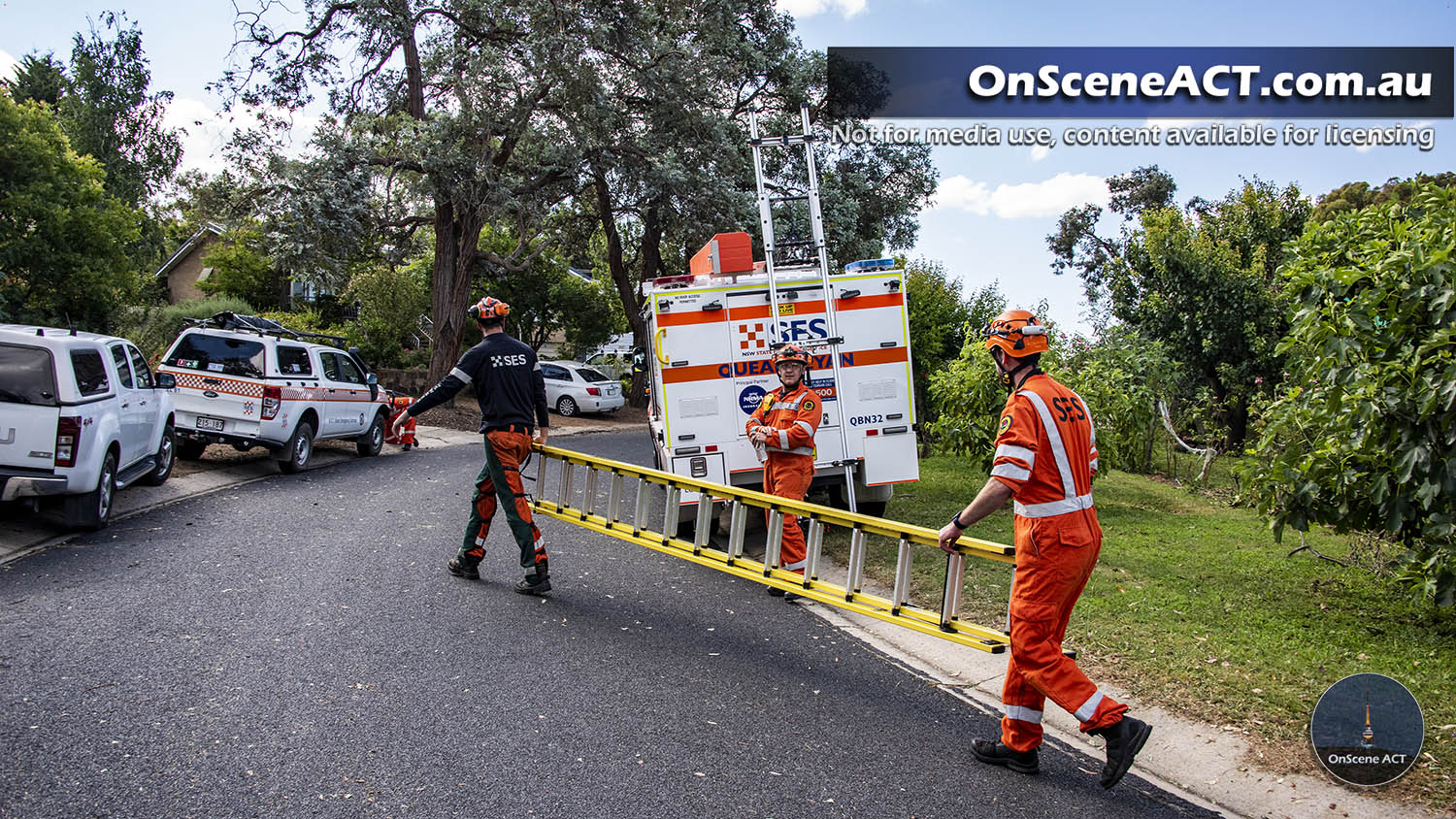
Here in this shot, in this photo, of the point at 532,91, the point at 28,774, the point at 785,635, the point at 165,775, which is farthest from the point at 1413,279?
the point at 532,91

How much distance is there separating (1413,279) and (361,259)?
20594 mm

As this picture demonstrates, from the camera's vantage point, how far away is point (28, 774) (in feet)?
12.6

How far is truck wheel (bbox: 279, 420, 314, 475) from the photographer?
1275cm

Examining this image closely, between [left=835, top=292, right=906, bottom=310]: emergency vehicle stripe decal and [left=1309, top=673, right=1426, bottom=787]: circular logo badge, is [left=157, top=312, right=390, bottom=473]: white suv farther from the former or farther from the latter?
[left=1309, top=673, right=1426, bottom=787]: circular logo badge

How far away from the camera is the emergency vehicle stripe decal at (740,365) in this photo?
8.98m

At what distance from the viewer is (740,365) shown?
910 cm

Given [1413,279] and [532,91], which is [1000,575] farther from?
[532,91]

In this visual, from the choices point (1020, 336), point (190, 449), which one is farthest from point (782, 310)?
point (190, 449)

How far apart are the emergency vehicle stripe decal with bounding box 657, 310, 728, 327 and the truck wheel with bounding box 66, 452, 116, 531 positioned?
5130mm

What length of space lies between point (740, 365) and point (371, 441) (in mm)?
8967

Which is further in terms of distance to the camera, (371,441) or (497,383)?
(371,441)

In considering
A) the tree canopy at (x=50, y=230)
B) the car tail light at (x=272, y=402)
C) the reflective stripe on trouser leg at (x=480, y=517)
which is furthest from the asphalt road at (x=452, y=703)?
the tree canopy at (x=50, y=230)

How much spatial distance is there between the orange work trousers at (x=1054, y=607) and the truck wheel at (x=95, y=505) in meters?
7.95

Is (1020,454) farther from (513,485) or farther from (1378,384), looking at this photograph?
(513,485)
